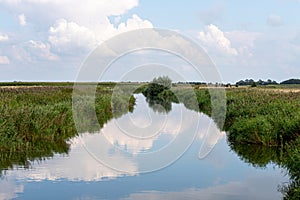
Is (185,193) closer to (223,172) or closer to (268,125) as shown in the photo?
(223,172)

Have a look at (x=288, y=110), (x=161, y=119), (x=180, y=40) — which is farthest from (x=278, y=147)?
(x=161, y=119)

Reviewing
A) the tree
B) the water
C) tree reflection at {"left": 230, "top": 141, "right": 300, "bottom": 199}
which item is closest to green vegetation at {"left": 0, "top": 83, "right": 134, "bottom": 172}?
the water

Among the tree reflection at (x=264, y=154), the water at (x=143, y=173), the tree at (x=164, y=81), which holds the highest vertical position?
the tree at (x=164, y=81)

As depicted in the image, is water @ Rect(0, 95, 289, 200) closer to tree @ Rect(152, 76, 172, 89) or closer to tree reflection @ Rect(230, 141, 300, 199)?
tree reflection @ Rect(230, 141, 300, 199)

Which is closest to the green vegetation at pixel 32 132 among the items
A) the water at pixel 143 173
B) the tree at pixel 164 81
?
the water at pixel 143 173

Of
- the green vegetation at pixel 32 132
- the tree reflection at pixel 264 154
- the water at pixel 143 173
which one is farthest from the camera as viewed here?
the green vegetation at pixel 32 132

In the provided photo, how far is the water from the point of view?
10.3 m

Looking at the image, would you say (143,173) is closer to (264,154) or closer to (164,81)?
(264,154)

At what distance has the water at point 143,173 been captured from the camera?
33.8 feet

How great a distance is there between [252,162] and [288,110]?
15.3 ft

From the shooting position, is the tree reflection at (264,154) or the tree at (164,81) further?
the tree at (164,81)

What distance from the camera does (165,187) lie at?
35.7 ft

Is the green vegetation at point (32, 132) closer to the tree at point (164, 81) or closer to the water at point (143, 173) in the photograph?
the water at point (143, 173)

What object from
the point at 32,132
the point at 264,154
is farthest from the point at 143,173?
the point at 32,132
